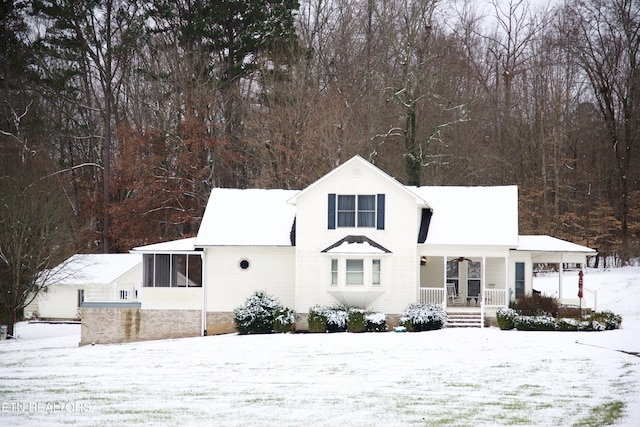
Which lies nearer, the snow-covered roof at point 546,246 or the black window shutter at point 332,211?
the black window shutter at point 332,211

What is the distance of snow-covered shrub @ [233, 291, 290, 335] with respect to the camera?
33.2 meters

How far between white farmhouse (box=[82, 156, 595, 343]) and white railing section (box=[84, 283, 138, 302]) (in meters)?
6.10

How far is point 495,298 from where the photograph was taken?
33875 millimetres

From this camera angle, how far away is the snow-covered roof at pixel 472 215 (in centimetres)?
3375

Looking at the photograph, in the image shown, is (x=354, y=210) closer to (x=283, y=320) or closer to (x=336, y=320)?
(x=336, y=320)

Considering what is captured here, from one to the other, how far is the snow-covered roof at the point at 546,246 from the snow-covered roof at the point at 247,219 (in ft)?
29.9

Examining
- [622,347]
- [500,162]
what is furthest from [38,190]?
[622,347]

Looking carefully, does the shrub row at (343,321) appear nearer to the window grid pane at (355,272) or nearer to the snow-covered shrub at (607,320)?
the window grid pane at (355,272)

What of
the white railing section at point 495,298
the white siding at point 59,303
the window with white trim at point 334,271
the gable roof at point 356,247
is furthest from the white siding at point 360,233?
the white siding at point 59,303

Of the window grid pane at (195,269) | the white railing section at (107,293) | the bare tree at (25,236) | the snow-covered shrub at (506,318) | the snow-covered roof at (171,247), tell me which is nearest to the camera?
the snow-covered shrub at (506,318)

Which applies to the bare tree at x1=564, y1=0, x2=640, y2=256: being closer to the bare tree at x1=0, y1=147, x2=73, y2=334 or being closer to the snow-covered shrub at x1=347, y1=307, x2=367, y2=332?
the snow-covered shrub at x1=347, y1=307, x2=367, y2=332

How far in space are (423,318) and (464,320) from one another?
1936 mm

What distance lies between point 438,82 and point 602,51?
892 centimetres

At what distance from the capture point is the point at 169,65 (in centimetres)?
5262
